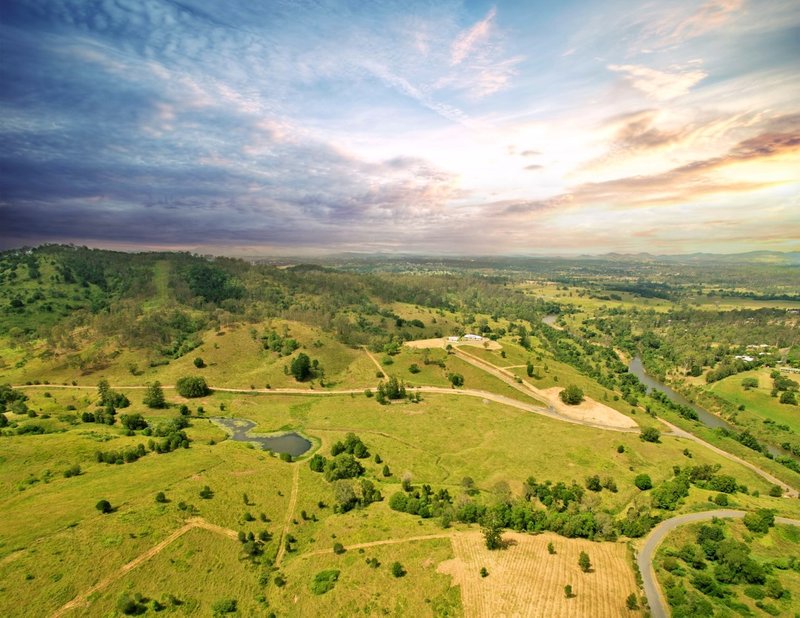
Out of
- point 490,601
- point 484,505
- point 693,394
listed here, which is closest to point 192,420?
point 484,505

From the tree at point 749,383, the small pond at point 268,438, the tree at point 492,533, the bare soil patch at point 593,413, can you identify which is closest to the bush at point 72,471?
the small pond at point 268,438

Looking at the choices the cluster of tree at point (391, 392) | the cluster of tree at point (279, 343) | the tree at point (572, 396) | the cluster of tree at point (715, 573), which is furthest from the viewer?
the cluster of tree at point (279, 343)

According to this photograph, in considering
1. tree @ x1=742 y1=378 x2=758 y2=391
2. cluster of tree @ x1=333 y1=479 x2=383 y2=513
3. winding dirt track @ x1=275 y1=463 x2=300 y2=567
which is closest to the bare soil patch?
cluster of tree @ x1=333 y1=479 x2=383 y2=513

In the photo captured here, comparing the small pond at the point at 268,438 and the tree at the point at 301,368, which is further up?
the tree at the point at 301,368

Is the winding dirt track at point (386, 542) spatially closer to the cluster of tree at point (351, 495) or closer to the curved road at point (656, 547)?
the cluster of tree at point (351, 495)

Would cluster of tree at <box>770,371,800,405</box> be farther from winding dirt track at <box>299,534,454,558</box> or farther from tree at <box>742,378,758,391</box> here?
winding dirt track at <box>299,534,454,558</box>

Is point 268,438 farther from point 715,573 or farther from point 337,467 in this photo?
point 715,573
